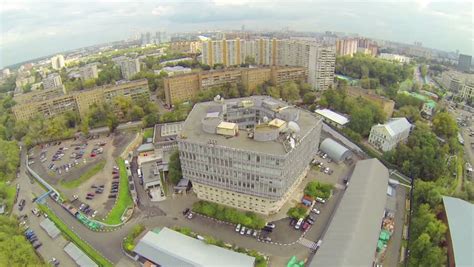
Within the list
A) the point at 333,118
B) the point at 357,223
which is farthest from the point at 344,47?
the point at 357,223

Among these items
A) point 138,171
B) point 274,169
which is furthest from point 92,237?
point 274,169

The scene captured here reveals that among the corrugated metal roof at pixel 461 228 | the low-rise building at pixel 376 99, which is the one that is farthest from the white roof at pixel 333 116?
the corrugated metal roof at pixel 461 228

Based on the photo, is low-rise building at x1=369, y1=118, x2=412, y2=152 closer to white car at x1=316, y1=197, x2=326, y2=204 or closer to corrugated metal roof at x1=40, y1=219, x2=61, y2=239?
white car at x1=316, y1=197, x2=326, y2=204

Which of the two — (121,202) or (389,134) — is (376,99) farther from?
(121,202)

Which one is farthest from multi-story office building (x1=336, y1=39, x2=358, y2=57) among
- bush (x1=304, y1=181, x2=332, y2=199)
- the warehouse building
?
bush (x1=304, y1=181, x2=332, y2=199)

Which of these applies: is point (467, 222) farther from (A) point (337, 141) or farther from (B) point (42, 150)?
(B) point (42, 150)

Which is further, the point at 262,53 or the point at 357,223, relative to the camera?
the point at 262,53
